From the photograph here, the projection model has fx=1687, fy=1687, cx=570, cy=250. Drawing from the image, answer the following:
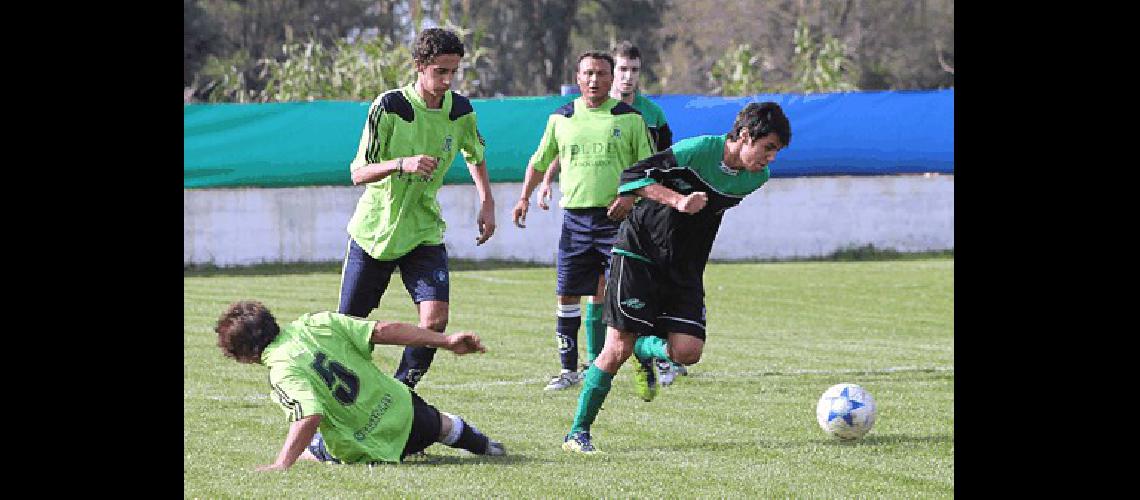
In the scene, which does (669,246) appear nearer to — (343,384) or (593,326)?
(343,384)

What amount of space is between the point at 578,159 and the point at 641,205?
8.67 ft

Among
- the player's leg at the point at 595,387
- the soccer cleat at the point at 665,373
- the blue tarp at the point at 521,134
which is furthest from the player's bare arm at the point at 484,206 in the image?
the blue tarp at the point at 521,134

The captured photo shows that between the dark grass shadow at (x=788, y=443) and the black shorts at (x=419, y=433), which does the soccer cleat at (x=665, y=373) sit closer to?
the dark grass shadow at (x=788, y=443)

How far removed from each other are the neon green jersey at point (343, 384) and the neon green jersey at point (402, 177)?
5.02 feet

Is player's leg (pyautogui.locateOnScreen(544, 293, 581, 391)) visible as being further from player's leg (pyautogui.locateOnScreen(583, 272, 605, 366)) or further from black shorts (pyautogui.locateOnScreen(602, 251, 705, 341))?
black shorts (pyautogui.locateOnScreen(602, 251, 705, 341))

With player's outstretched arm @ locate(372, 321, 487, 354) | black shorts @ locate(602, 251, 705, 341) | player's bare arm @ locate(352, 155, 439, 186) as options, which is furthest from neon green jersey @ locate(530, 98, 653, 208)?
player's outstretched arm @ locate(372, 321, 487, 354)

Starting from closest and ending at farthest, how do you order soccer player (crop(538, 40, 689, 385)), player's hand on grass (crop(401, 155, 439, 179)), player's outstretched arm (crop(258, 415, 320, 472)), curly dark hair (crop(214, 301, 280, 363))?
player's outstretched arm (crop(258, 415, 320, 472)) → curly dark hair (crop(214, 301, 280, 363)) → player's hand on grass (crop(401, 155, 439, 179)) → soccer player (crop(538, 40, 689, 385))

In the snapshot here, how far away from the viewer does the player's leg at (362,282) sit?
9.08 metres

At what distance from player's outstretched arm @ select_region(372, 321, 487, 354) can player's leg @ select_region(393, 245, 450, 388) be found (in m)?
1.55

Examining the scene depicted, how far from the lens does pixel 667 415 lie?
919 cm

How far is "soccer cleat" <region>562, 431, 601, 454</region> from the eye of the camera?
7.89 metres

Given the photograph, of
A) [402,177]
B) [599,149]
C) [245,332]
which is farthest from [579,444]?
[599,149]
